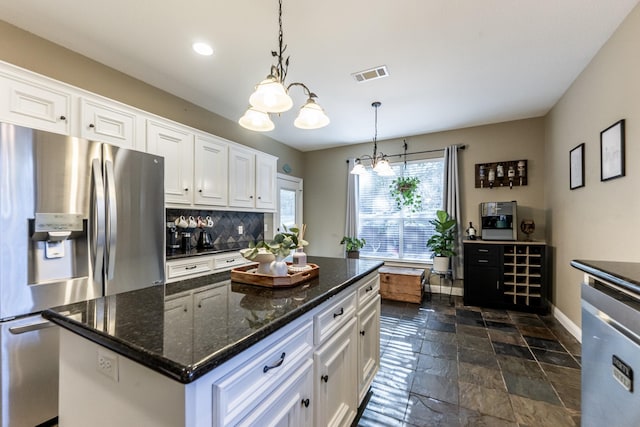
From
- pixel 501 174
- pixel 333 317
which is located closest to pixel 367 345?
pixel 333 317

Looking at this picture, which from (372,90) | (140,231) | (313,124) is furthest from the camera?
(372,90)

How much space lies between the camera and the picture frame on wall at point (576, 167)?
278 cm

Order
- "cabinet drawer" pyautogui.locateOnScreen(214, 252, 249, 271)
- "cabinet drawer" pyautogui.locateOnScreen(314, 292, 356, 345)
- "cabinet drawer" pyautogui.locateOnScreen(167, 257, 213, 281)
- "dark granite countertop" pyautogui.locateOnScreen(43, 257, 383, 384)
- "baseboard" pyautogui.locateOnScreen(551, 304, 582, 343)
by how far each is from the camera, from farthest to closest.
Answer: "cabinet drawer" pyautogui.locateOnScreen(214, 252, 249, 271)
"baseboard" pyautogui.locateOnScreen(551, 304, 582, 343)
"cabinet drawer" pyautogui.locateOnScreen(167, 257, 213, 281)
"cabinet drawer" pyautogui.locateOnScreen(314, 292, 356, 345)
"dark granite countertop" pyautogui.locateOnScreen(43, 257, 383, 384)

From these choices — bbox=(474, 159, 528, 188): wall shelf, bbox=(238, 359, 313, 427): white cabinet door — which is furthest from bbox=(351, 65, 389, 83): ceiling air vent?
bbox=(238, 359, 313, 427): white cabinet door

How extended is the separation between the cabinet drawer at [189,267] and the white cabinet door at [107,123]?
3.86ft

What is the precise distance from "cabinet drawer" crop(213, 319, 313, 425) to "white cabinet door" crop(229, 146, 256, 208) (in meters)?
2.74

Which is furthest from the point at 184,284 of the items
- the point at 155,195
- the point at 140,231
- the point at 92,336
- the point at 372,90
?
the point at 372,90

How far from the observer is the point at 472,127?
4.41 metres

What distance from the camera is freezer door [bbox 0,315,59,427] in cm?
156

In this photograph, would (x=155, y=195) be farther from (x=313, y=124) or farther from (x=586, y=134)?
(x=586, y=134)

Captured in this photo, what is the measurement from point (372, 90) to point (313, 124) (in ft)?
5.48

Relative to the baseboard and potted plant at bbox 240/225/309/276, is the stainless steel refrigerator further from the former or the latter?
the baseboard

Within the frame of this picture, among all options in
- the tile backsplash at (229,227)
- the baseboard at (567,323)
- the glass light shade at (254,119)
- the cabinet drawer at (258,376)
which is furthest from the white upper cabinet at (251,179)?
the baseboard at (567,323)

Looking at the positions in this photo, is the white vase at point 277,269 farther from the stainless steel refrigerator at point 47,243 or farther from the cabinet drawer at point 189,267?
the cabinet drawer at point 189,267
